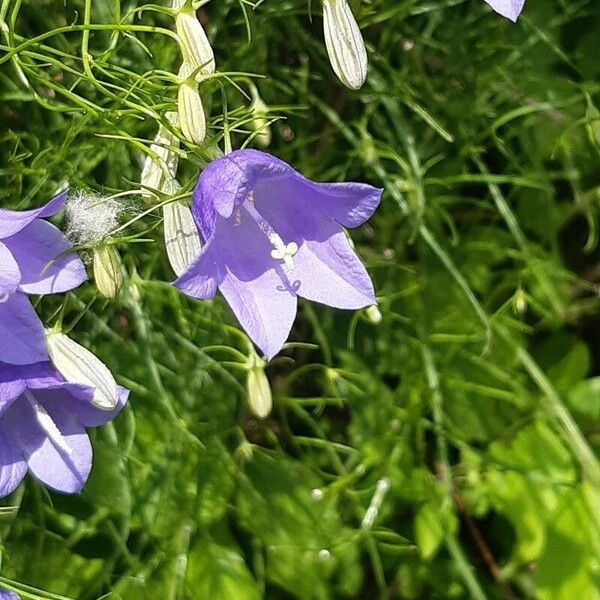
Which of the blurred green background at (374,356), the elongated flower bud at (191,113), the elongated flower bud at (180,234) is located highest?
the elongated flower bud at (191,113)

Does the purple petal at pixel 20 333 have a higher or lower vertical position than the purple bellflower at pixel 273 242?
lower

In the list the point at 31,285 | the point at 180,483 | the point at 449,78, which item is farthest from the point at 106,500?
the point at 449,78

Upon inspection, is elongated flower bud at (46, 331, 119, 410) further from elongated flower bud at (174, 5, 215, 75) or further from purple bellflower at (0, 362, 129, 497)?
elongated flower bud at (174, 5, 215, 75)

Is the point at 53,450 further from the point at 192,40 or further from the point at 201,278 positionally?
the point at 192,40

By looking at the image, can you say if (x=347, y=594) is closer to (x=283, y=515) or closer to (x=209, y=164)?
(x=283, y=515)

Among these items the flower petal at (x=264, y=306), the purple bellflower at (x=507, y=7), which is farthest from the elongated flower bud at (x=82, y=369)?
the purple bellflower at (x=507, y=7)

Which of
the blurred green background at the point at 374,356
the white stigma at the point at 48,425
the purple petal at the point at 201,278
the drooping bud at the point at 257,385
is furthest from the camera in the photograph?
the blurred green background at the point at 374,356

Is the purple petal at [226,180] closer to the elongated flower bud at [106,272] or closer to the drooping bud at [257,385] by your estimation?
the elongated flower bud at [106,272]
